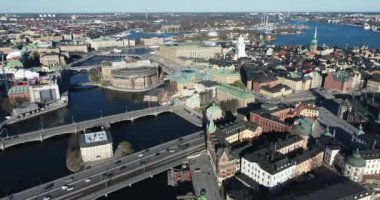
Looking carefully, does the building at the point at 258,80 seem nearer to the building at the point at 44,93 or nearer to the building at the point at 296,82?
the building at the point at 296,82

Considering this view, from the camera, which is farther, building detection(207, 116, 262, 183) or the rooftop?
the rooftop

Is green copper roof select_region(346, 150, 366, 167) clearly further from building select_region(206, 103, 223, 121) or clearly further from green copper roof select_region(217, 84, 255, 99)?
green copper roof select_region(217, 84, 255, 99)

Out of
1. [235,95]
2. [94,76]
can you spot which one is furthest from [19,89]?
[235,95]

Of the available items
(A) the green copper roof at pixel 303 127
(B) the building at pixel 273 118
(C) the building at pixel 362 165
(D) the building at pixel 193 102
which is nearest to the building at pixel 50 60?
(D) the building at pixel 193 102

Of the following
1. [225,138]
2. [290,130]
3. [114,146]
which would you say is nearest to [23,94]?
[114,146]

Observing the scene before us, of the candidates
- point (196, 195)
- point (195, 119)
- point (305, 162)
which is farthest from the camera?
point (195, 119)

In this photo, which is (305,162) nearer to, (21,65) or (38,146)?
(38,146)

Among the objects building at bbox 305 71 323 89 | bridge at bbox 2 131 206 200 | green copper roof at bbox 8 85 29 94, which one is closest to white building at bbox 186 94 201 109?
bridge at bbox 2 131 206 200
